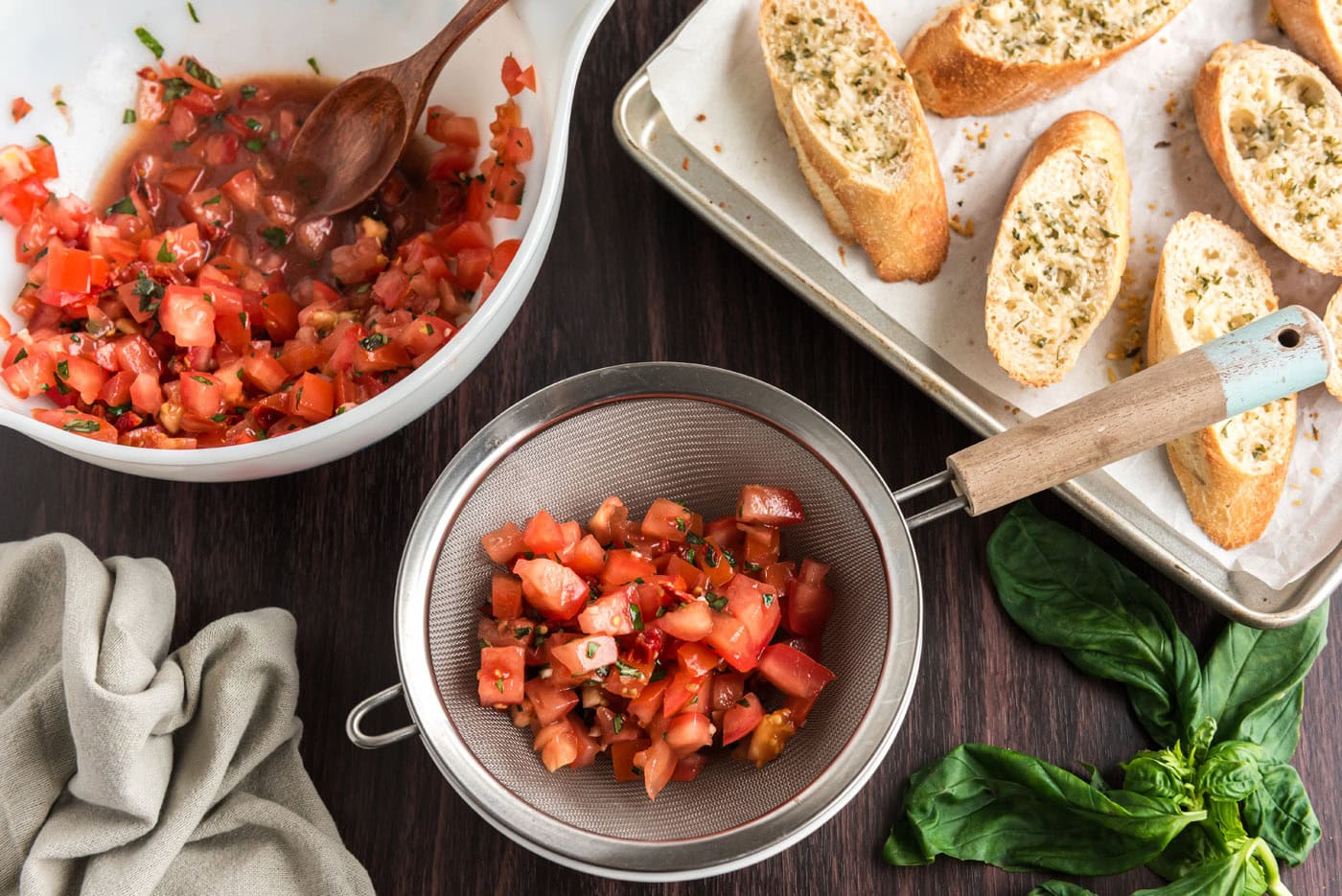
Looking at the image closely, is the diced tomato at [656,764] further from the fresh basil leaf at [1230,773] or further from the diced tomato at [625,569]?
the fresh basil leaf at [1230,773]

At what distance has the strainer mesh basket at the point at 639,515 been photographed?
76.2 inches

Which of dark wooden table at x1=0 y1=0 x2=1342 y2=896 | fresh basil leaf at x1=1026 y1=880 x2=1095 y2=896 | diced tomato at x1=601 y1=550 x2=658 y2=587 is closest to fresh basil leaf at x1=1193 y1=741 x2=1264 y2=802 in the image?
dark wooden table at x1=0 y1=0 x2=1342 y2=896

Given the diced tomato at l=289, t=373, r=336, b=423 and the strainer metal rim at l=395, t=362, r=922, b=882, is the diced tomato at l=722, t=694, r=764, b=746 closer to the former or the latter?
the strainer metal rim at l=395, t=362, r=922, b=882

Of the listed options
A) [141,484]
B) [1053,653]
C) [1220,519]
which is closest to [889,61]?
[1220,519]

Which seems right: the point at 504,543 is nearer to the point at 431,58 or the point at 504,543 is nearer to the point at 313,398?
the point at 313,398

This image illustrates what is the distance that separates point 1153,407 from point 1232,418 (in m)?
0.45

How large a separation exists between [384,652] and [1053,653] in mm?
1421

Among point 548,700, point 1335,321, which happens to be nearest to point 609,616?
point 548,700

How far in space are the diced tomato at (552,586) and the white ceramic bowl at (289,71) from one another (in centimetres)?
37

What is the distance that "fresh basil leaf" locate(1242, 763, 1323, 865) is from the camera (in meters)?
2.16

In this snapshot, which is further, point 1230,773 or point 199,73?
point 199,73

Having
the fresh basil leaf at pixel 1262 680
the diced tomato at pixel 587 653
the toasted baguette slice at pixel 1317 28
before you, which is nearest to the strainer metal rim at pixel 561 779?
the diced tomato at pixel 587 653

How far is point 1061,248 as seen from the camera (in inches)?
88.8

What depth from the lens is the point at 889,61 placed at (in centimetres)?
226
